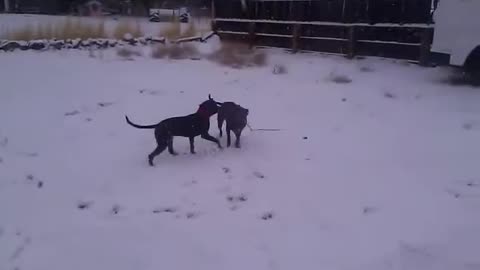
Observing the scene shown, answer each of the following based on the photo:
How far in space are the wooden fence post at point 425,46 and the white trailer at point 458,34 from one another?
1.18 meters

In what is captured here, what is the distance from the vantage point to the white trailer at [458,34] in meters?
9.77

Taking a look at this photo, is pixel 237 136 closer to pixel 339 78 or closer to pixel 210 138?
pixel 210 138

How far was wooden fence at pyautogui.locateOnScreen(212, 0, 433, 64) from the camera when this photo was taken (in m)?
12.4

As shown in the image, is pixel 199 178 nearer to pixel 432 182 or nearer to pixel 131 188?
pixel 131 188

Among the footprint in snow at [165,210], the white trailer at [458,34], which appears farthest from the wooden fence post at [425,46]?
the footprint in snow at [165,210]

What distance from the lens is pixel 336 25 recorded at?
13906 mm

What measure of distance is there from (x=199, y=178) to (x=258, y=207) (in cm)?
98

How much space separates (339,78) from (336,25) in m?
3.89

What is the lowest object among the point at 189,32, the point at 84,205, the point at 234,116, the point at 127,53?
the point at 84,205

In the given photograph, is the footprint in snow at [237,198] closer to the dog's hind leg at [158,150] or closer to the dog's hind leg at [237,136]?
the dog's hind leg at [158,150]

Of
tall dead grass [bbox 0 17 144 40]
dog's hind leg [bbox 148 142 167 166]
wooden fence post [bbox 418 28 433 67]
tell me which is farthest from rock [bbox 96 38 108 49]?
dog's hind leg [bbox 148 142 167 166]

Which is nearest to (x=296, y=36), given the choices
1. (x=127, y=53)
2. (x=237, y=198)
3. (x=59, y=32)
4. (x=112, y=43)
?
(x=127, y=53)

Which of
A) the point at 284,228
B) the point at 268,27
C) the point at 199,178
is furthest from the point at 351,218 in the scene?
the point at 268,27

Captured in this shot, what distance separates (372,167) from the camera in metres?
5.89
